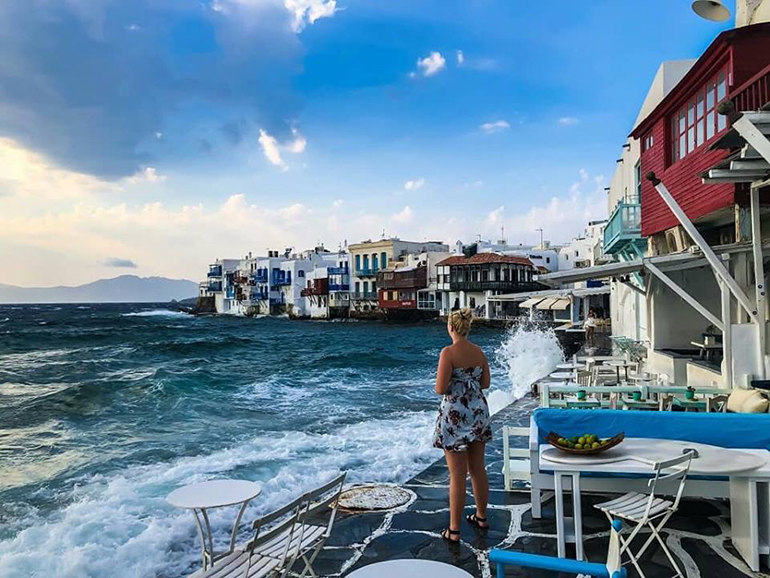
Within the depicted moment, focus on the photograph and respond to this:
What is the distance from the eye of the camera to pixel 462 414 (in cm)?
428

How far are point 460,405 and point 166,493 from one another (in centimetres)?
542

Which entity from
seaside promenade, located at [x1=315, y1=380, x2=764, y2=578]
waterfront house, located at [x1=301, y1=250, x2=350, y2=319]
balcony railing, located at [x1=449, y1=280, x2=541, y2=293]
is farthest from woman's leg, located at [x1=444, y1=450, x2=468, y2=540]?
waterfront house, located at [x1=301, y1=250, x2=350, y2=319]

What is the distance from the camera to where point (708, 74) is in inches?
352

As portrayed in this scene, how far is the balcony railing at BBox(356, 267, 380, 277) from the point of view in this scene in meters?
70.4

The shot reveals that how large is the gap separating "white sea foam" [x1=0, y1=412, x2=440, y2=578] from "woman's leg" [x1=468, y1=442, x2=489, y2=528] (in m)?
2.82

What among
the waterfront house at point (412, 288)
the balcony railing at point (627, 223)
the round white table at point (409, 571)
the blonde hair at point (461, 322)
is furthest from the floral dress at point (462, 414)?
the waterfront house at point (412, 288)

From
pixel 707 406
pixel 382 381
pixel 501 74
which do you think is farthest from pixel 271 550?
pixel 501 74

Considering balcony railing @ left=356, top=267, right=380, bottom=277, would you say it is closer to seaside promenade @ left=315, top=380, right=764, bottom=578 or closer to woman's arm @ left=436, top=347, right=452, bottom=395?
seaside promenade @ left=315, top=380, right=764, bottom=578

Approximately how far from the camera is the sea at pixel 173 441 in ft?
20.5

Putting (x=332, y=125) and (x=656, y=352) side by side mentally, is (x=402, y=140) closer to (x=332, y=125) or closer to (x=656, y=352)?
(x=332, y=125)

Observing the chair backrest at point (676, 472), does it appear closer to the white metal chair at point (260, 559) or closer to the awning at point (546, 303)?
the white metal chair at point (260, 559)

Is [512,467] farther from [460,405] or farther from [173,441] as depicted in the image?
[173,441]

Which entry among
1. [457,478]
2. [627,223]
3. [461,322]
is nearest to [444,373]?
[461,322]

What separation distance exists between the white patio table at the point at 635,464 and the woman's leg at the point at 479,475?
1.51 feet
